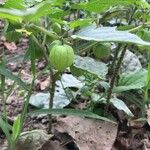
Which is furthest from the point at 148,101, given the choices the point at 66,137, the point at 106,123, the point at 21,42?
the point at 21,42

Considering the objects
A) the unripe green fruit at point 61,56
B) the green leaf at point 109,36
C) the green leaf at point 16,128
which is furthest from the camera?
the green leaf at point 16,128

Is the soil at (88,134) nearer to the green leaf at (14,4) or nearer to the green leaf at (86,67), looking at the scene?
the green leaf at (86,67)

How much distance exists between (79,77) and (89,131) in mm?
188

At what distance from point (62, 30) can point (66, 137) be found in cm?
38


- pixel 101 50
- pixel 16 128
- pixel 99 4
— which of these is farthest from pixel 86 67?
pixel 99 4

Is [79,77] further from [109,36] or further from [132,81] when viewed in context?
[109,36]

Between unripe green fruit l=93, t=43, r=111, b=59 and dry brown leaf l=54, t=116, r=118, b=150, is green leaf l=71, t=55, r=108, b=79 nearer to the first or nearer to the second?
unripe green fruit l=93, t=43, r=111, b=59

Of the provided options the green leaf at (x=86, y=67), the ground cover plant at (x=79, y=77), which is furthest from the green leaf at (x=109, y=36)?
the green leaf at (x=86, y=67)

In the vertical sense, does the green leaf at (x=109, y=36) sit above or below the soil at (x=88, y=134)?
above

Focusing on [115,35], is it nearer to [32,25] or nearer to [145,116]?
[32,25]

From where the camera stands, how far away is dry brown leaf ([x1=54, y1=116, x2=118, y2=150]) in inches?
51.3

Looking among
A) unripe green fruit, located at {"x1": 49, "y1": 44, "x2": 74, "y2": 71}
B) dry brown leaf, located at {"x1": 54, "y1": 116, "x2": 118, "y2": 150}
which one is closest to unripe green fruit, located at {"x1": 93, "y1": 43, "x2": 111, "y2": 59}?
unripe green fruit, located at {"x1": 49, "y1": 44, "x2": 74, "y2": 71}

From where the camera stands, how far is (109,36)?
70 centimetres

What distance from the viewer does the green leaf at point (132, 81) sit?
1.32 metres
